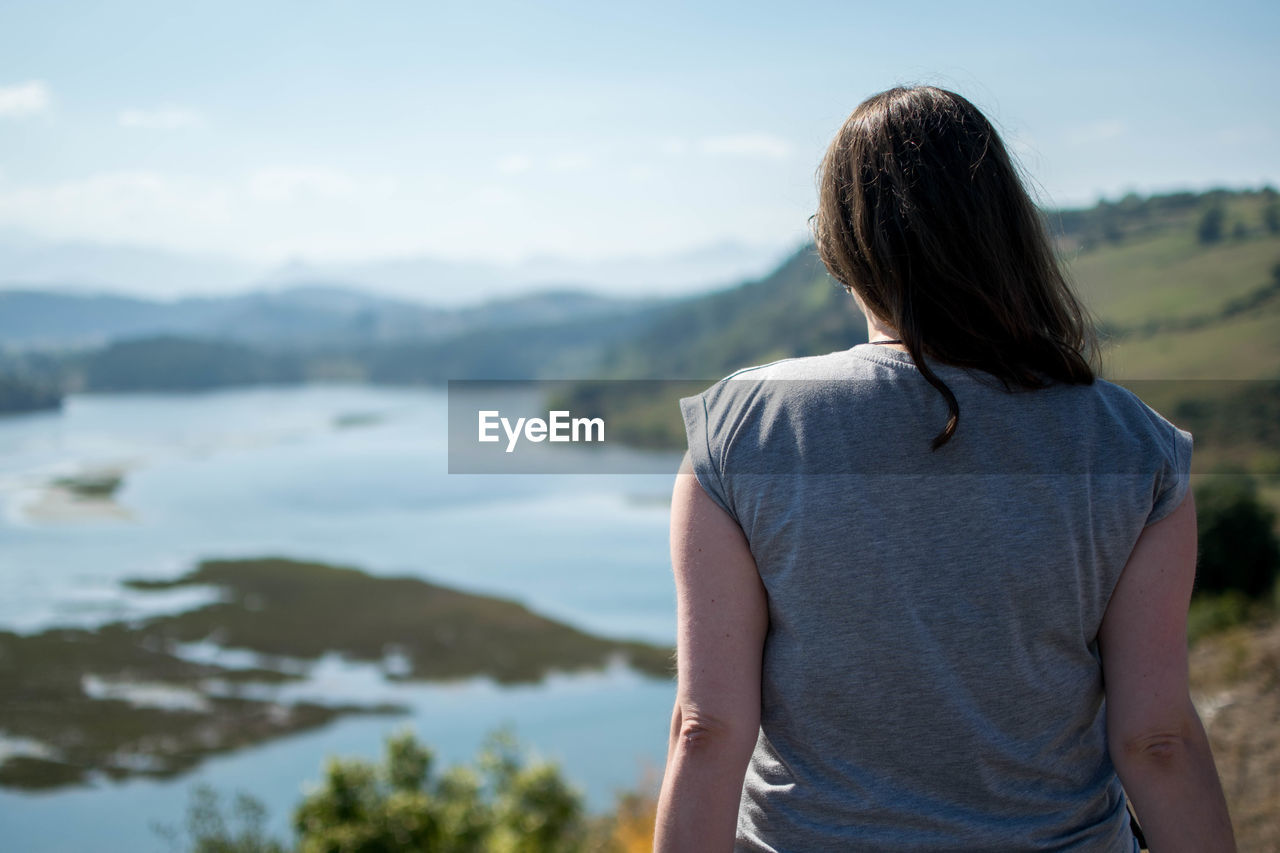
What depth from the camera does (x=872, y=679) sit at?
2.93ft

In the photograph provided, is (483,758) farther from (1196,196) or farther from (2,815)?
(1196,196)

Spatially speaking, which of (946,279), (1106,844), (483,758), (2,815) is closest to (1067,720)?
(1106,844)

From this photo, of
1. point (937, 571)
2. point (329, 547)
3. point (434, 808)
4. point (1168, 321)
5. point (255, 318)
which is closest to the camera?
point (937, 571)

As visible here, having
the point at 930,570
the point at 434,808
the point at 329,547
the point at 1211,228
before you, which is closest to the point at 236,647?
the point at 329,547

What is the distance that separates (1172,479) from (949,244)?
330 millimetres

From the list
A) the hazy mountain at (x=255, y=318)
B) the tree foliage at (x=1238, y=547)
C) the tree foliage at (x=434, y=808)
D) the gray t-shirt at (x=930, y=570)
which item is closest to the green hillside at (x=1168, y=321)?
the tree foliage at (x=1238, y=547)

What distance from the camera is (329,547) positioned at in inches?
1419

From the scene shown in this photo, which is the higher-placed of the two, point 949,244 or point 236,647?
point 949,244

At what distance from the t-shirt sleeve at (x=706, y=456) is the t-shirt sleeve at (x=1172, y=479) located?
0.44 metres

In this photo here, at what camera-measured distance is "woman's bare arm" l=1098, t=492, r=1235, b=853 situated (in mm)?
937

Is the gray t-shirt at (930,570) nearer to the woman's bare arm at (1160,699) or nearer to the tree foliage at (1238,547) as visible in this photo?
the woman's bare arm at (1160,699)

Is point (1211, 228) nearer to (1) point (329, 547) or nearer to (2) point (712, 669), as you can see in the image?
(1) point (329, 547)

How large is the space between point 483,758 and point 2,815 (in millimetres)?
15006

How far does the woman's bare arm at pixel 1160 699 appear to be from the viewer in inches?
36.9
